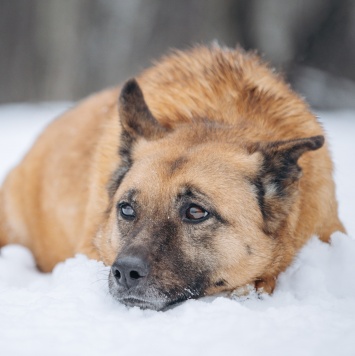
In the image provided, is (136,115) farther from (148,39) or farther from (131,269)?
(148,39)

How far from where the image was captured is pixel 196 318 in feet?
9.64

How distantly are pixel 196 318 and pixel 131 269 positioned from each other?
1.32 ft

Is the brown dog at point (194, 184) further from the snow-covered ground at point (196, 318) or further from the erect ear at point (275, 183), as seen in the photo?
the snow-covered ground at point (196, 318)

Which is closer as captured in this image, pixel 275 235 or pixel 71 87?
pixel 275 235

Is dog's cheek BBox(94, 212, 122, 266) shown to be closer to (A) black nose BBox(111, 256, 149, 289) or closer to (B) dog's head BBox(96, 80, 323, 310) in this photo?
(B) dog's head BBox(96, 80, 323, 310)

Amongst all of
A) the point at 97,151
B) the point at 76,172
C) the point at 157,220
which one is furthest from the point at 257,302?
the point at 76,172

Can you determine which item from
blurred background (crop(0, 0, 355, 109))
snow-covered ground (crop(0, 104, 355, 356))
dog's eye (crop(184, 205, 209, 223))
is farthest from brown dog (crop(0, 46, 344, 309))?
blurred background (crop(0, 0, 355, 109))

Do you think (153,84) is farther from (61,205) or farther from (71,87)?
(71,87)

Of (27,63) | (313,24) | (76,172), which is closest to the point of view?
(76,172)

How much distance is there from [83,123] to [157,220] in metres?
2.22

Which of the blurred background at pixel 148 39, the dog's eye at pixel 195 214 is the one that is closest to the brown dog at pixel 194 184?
the dog's eye at pixel 195 214

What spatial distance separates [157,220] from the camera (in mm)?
3293

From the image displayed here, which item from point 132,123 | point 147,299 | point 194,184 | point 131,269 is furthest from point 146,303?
point 132,123

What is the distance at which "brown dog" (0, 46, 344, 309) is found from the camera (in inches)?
129
